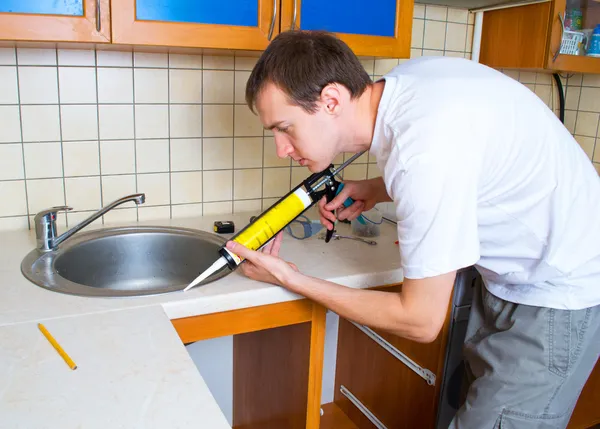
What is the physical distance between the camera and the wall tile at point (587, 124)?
230cm

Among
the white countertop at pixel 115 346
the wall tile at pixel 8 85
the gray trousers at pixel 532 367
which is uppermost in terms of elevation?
the wall tile at pixel 8 85

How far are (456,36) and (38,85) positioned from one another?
145cm

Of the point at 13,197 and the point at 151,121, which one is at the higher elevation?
the point at 151,121

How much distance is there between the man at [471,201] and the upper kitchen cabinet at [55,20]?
0.41 meters

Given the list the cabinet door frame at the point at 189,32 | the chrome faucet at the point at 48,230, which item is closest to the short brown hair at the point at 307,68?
the cabinet door frame at the point at 189,32

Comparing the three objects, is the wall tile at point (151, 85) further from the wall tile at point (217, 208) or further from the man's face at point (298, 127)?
the man's face at point (298, 127)

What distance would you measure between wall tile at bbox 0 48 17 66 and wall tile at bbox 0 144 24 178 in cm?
22

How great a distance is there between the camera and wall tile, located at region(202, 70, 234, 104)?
1729mm

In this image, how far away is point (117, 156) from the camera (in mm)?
1678

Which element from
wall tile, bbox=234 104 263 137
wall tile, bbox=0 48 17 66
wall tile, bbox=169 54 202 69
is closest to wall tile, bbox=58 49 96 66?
wall tile, bbox=0 48 17 66

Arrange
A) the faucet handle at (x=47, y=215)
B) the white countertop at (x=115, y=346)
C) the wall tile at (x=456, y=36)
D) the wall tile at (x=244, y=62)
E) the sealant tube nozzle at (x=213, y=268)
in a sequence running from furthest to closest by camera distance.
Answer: the wall tile at (x=456, y=36)
the wall tile at (x=244, y=62)
the faucet handle at (x=47, y=215)
the sealant tube nozzle at (x=213, y=268)
the white countertop at (x=115, y=346)

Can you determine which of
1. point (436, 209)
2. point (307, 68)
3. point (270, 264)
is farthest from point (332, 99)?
point (270, 264)

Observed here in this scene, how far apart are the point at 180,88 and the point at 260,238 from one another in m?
0.65

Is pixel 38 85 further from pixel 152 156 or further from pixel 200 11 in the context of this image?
pixel 200 11
